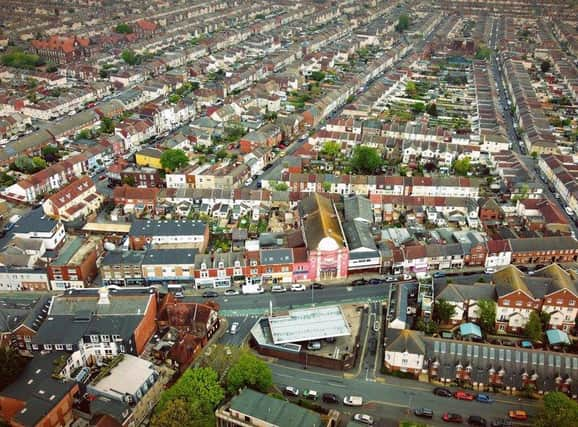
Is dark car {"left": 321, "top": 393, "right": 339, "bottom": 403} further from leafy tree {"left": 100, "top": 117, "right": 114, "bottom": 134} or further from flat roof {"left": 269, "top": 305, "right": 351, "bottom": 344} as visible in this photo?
leafy tree {"left": 100, "top": 117, "right": 114, "bottom": 134}

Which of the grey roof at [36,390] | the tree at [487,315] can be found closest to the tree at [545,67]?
the tree at [487,315]

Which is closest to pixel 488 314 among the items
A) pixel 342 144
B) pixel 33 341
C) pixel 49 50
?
pixel 33 341

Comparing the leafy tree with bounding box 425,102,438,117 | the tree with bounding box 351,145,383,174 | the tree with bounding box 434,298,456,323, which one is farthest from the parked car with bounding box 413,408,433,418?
the leafy tree with bounding box 425,102,438,117

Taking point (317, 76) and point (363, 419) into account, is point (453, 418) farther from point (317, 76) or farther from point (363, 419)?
point (317, 76)

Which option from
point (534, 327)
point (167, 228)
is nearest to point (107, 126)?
point (167, 228)

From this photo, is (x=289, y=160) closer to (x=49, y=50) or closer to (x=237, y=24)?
(x=49, y=50)

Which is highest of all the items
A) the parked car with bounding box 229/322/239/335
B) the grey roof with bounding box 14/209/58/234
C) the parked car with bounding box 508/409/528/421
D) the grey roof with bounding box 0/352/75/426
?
the grey roof with bounding box 14/209/58/234
